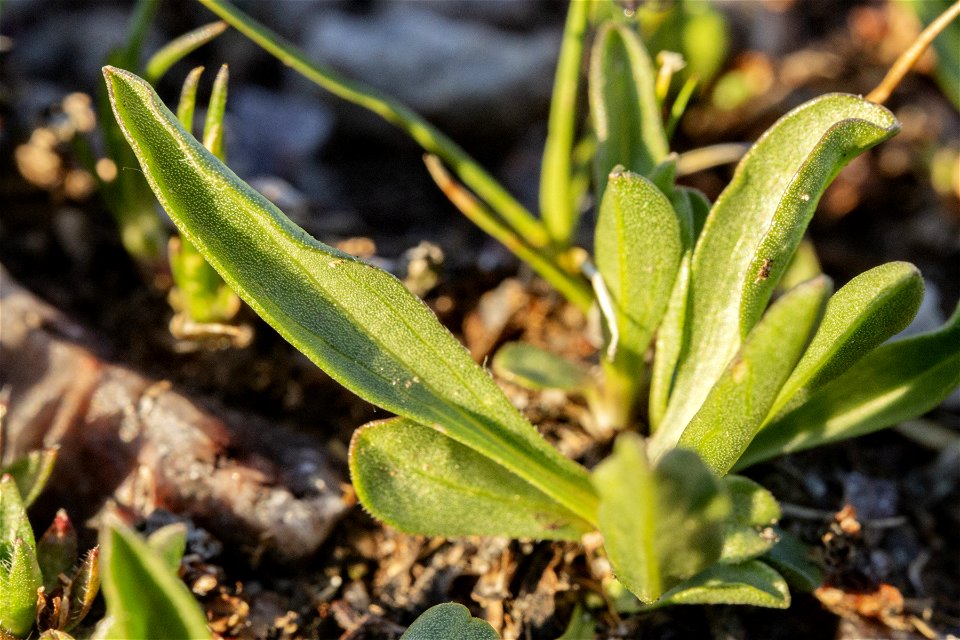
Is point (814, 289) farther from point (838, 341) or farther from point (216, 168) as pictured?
point (216, 168)

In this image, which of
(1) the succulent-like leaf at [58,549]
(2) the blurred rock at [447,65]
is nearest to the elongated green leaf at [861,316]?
(1) the succulent-like leaf at [58,549]

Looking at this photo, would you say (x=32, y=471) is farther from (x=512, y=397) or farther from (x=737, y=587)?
(x=737, y=587)

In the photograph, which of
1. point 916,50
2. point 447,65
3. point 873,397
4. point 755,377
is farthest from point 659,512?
point 447,65

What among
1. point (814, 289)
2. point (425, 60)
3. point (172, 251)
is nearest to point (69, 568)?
point (172, 251)

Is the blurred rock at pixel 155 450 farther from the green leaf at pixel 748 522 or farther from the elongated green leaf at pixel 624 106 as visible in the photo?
the elongated green leaf at pixel 624 106

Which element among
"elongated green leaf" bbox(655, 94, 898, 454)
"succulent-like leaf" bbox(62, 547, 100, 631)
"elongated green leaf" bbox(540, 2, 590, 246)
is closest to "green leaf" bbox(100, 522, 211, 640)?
"succulent-like leaf" bbox(62, 547, 100, 631)

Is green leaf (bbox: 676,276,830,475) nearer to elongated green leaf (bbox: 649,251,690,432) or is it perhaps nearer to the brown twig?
elongated green leaf (bbox: 649,251,690,432)
